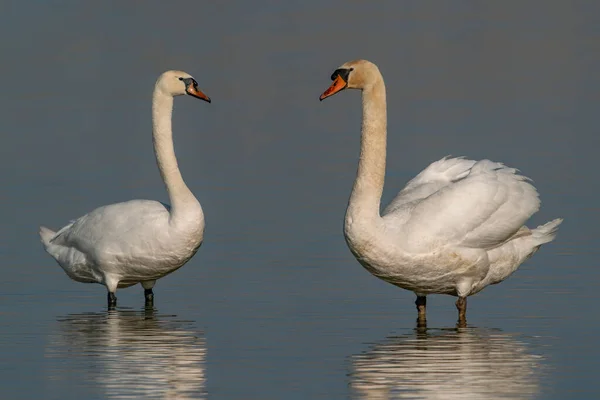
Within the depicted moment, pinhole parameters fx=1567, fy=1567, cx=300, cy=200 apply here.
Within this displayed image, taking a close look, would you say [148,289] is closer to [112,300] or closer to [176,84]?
[112,300]

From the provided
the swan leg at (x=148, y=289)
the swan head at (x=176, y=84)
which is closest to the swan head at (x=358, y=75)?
the swan head at (x=176, y=84)

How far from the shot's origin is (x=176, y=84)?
48.4 ft

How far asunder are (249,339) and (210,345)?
1.00ft

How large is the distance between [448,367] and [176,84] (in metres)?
4.76

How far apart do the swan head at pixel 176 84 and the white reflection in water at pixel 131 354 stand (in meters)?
2.21

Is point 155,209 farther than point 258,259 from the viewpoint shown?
No

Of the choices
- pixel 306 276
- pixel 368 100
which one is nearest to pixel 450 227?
pixel 368 100

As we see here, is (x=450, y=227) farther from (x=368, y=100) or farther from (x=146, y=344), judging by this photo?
(x=146, y=344)

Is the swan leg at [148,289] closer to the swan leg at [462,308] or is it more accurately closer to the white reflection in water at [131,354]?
the white reflection in water at [131,354]

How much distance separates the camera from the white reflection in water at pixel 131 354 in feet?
34.5

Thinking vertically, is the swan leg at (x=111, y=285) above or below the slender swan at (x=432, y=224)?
below

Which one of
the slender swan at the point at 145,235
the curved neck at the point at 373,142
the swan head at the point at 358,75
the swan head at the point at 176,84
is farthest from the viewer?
the swan head at the point at 176,84

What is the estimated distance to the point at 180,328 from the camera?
1271cm

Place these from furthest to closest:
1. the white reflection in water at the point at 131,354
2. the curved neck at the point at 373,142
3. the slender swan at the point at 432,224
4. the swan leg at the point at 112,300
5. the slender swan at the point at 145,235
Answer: the swan leg at the point at 112,300 < the slender swan at the point at 145,235 < the curved neck at the point at 373,142 < the slender swan at the point at 432,224 < the white reflection in water at the point at 131,354
